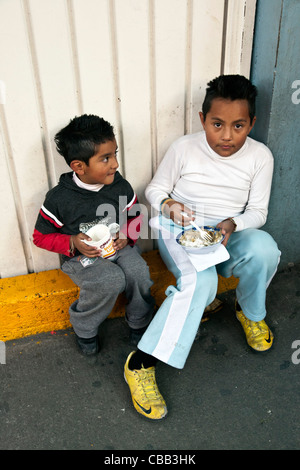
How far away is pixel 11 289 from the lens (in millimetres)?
2088

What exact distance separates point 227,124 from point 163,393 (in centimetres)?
124

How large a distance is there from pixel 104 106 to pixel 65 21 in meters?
0.40

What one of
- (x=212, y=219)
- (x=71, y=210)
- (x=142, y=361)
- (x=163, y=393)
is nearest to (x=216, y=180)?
(x=212, y=219)

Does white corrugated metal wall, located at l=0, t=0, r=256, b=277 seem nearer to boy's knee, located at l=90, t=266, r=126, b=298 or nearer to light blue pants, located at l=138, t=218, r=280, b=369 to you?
boy's knee, located at l=90, t=266, r=126, b=298

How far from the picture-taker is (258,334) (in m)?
1.99

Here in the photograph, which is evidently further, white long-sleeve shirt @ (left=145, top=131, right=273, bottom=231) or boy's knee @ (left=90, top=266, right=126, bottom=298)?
white long-sleeve shirt @ (left=145, top=131, right=273, bottom=231)

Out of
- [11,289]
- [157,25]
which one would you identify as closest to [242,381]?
[11,289]

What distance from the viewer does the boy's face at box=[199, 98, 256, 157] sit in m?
1.77

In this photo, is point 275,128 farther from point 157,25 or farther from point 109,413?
point 109,413

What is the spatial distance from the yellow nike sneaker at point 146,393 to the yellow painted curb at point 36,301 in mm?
522

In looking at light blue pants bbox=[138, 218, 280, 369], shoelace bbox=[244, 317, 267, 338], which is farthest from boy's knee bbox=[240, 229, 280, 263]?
shoelace bbox=[244, 317, 267, 338]

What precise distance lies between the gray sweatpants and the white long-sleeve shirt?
0.35 m

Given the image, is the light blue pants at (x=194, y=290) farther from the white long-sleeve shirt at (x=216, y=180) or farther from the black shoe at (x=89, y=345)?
the black shoe at (x=89, y=345)
